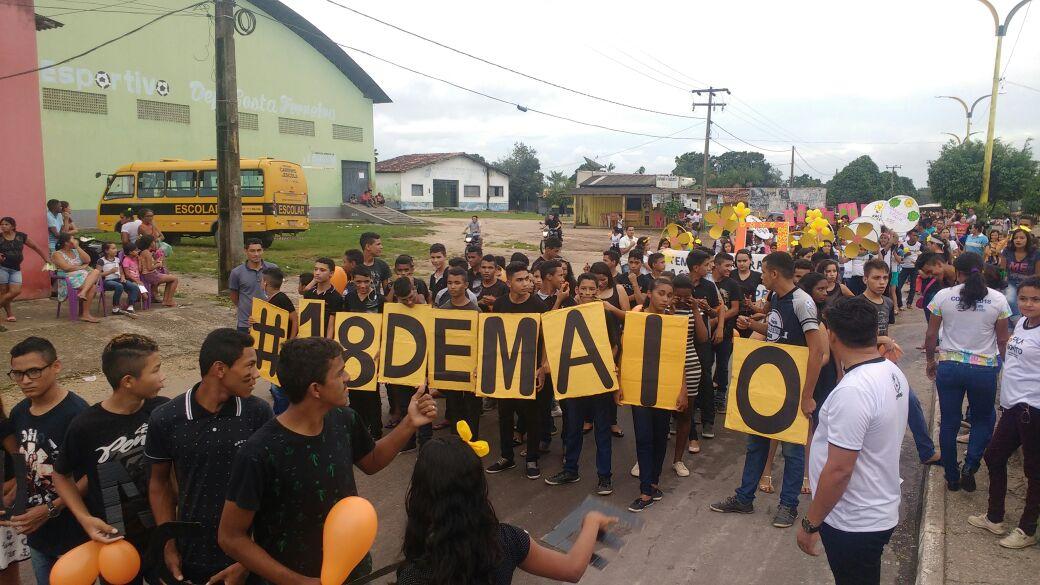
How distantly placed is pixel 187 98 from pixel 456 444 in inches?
1278

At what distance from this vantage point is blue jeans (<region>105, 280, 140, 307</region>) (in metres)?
11.3

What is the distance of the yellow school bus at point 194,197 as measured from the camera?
879 inches

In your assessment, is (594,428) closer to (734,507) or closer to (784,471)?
A: (734,507)

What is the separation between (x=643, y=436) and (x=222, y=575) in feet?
11.6

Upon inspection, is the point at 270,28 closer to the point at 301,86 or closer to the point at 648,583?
the point at 301,86

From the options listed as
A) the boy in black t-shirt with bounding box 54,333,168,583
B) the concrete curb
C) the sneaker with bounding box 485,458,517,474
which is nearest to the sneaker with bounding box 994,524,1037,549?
the concrete curb

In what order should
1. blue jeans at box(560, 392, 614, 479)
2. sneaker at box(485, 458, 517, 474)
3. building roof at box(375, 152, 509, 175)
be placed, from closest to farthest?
blue jeans at box(560, 392, 614, 479) → sneaker at box(485, 458, 517, 474) → building roof at box(375, 152, 509, 175)

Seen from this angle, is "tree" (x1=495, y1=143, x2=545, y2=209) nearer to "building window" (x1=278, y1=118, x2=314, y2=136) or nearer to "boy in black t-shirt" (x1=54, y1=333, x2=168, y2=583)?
"building window" (x1=278, y1=118, x2=314, y2=136)

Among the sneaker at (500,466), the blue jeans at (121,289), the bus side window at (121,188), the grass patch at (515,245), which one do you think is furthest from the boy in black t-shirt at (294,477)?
the grass patch at (515,245)

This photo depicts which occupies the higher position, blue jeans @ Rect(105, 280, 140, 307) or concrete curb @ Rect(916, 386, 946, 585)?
blue jeans @ Rect(105, 280, 140, 307)

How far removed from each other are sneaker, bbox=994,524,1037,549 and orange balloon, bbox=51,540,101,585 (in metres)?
5.42

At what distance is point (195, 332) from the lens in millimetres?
11211

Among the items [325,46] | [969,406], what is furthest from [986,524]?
[325,46]

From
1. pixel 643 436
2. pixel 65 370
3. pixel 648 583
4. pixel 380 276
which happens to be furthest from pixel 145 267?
pixel 648 583
